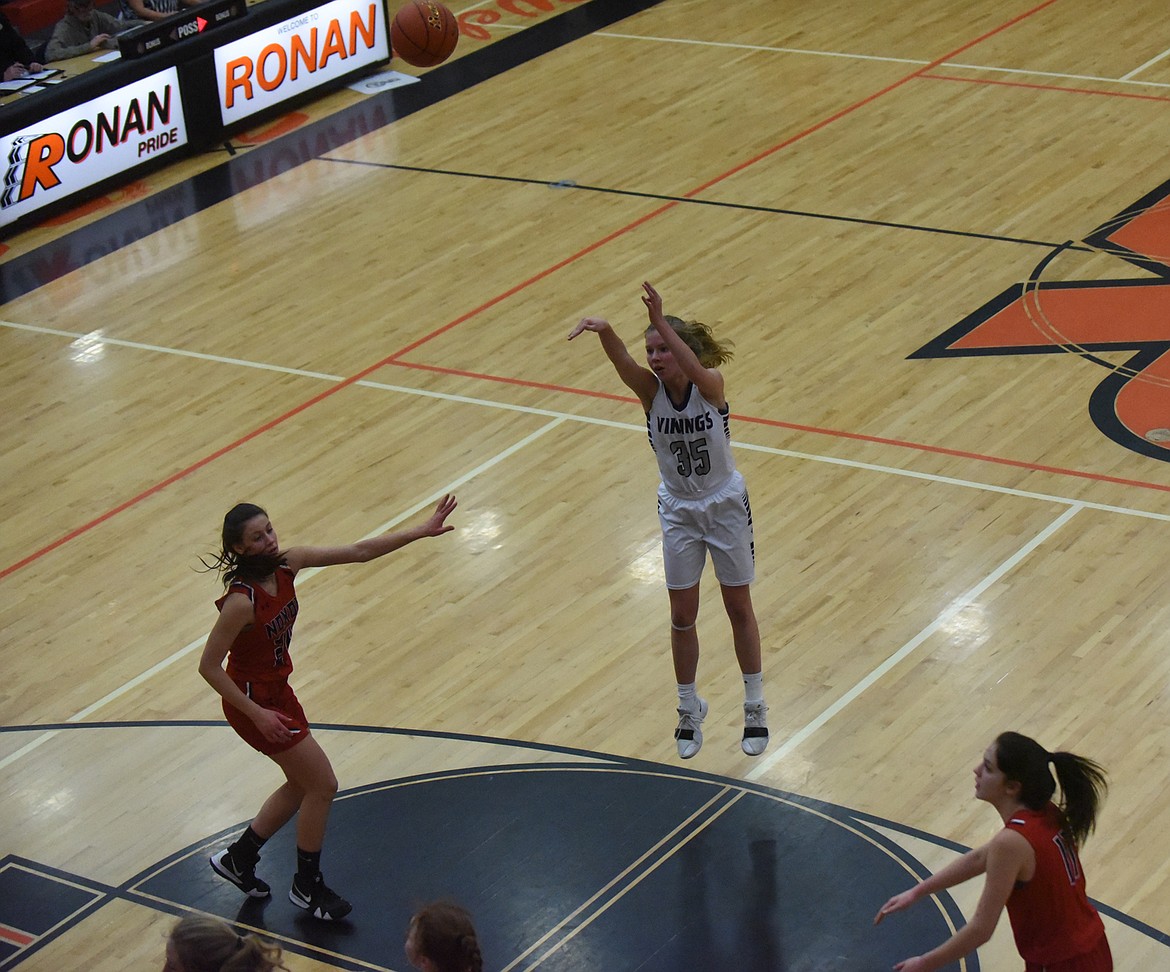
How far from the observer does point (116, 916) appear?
6703 millimetres

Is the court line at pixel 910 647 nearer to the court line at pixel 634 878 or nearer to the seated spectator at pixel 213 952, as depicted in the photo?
the court line at pixel 634 878

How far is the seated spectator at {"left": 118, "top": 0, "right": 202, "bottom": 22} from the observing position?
16.1m

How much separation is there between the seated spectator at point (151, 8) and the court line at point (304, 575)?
751cm

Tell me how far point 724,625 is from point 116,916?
9.98 ft

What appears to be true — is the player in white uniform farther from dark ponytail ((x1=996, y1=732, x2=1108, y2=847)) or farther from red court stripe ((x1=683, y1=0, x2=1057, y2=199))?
red court stripe ((x1=683, y1=0, x2=1057, y2=199))

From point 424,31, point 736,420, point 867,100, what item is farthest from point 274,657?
point 867,100

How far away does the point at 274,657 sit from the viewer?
606 cm

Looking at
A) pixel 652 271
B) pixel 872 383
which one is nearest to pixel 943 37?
pixel 652 271

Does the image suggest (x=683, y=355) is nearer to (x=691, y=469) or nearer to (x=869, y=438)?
(x=691, y=469)

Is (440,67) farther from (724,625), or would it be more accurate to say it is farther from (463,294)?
(724,625)

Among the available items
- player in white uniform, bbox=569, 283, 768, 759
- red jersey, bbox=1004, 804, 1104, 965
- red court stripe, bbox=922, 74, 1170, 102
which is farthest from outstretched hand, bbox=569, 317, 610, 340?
red court stripe, bbox=922, 74, 1170, 102

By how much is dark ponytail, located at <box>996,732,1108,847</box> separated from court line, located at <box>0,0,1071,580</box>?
6.26 metres

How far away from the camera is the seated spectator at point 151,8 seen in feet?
52.7

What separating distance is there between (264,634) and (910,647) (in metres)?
3.19
